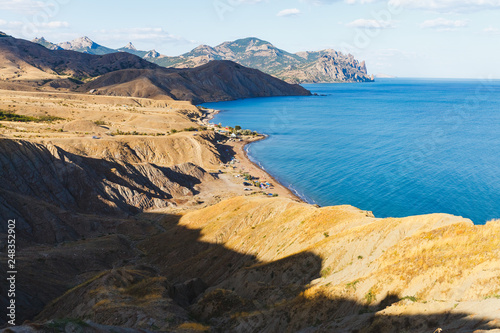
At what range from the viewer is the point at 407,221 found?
1218 inches

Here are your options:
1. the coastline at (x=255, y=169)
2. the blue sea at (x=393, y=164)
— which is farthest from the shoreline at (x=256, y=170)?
the blue sea at (x=393, y=164)

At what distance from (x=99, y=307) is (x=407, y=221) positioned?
90.3 feet

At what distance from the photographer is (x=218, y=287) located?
36656 millimetres

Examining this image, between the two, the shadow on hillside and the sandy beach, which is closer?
the shadow on hillside

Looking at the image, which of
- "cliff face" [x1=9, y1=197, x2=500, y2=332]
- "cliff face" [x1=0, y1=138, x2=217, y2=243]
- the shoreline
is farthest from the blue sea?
"cliff face" [x1=9, y1=197, x2=500, y2=332]

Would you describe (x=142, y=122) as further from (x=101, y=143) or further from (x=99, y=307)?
(x=99, y=307)

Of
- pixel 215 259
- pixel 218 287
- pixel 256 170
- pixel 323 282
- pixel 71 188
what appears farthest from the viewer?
pixel 256 170

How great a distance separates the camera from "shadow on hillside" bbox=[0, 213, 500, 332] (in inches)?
896

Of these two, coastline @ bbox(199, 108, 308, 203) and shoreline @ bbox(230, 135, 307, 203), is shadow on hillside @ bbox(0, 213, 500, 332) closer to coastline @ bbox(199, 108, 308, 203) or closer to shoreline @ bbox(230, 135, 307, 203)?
shoreline @ bbox(230, 135, 307, 203)

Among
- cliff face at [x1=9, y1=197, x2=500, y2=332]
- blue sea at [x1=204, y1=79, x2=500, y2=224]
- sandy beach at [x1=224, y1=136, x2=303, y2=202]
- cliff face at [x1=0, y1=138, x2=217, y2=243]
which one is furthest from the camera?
sandy beach at [x1=224, y1=136, x2=303, y2=202]

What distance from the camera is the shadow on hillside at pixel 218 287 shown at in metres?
22.8

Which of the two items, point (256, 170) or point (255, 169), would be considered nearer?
point (256, 170)

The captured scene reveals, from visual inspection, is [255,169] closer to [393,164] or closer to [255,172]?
[255,172]

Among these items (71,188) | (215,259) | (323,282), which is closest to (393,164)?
(215,259)
